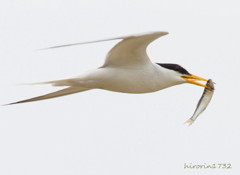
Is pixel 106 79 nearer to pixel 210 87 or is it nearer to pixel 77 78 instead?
pixel 77 78

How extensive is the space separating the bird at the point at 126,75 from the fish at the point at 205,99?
1.35 ft

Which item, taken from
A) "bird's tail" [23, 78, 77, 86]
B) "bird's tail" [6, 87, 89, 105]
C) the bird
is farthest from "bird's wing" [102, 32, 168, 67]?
"bird's tail" [6, 87, 89, 105]

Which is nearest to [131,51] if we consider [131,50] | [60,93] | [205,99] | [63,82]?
[131,50]

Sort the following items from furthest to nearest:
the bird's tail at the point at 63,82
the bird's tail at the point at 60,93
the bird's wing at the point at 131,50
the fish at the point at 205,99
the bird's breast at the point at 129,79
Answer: the fish at the point at 205,99 → the bird's tail at the point at 60,93 → the bird's breast at the point at 129,79 → the bird's tail at the point at 63,82 → the bird's wing at the point at 131,50

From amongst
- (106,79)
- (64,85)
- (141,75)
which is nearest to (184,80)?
(141,75)

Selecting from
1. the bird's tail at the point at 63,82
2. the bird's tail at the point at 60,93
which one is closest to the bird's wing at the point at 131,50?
the bird's tail at the point at 63,82

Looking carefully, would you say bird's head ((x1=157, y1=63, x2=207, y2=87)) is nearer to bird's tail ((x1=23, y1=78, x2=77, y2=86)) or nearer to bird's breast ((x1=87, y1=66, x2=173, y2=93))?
bird's breast ((x1=87, y1=66, x2=173, y2=93))

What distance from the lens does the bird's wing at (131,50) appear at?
5845 millimetres

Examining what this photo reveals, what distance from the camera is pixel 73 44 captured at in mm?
5008

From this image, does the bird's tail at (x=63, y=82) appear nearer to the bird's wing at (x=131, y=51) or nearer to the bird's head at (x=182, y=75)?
the bird's wing at (x=131, y=51)

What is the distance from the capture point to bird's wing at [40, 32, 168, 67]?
230 inches

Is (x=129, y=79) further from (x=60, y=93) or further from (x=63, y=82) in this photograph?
(x=60, y=93)

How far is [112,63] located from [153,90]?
0.65 m

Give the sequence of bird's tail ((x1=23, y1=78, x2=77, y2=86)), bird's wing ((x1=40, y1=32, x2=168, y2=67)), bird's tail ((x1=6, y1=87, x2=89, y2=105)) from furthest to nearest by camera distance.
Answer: bird's tail ((x1=6, y1=87, x2=89, y2=105)) < bird's tail ((x1=23, y1=78, x2=77, y2=86)) < bird's wing ((x1=40, y1=32, x2=168, y2=67))
